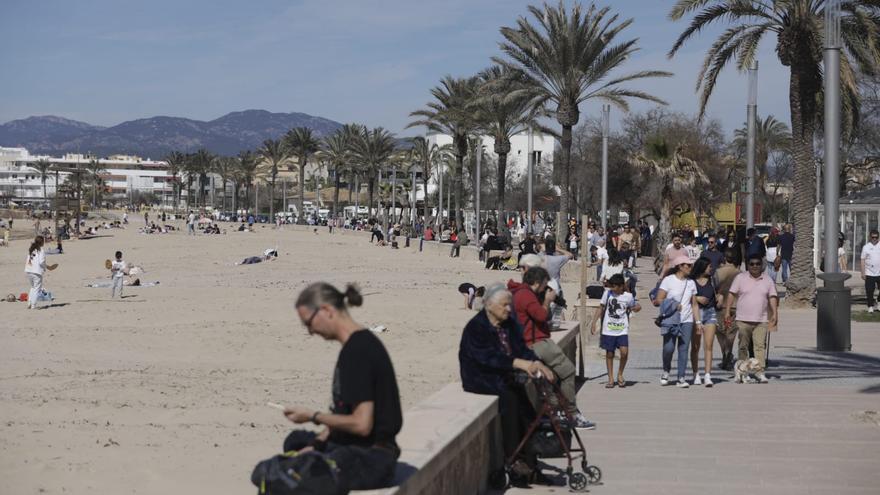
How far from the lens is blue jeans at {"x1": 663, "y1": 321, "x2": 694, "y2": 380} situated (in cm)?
1255

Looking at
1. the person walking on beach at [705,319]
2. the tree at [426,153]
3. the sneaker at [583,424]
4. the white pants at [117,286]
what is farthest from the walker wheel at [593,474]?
the tree at [426,153]

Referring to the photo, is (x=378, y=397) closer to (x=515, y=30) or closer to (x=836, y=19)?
(x=836, y=19)

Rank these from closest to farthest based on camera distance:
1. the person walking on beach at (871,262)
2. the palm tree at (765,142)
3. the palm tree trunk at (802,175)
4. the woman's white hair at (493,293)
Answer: the woman's white hair at (493,293) < the person walking on beach at (871,262) < the palm tree trunk at (802,175) < the palm tree at (765,142)

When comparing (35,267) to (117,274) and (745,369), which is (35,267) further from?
(745,369)

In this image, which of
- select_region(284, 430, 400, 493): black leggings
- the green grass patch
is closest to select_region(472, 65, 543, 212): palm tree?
the green grass patch

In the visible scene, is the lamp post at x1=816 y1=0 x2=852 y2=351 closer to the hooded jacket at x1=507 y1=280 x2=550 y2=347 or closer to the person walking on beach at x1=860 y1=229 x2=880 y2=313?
the person walking on beach at x1=860 y1=229 x2=880 y2=313

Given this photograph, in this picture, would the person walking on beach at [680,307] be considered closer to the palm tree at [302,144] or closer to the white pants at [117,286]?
the white pants at [117,286]

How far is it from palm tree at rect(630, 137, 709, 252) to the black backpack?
44530mm

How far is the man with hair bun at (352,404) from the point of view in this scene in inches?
177

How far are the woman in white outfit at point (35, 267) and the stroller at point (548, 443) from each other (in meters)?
18.8

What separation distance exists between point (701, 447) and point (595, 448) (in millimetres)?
842

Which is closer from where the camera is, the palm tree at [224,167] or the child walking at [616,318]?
the child walking at [616,318]

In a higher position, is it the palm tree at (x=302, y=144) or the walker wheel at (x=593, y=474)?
the palm tree at (x=302, y=144)

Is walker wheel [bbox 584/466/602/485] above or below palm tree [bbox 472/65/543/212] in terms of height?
below
